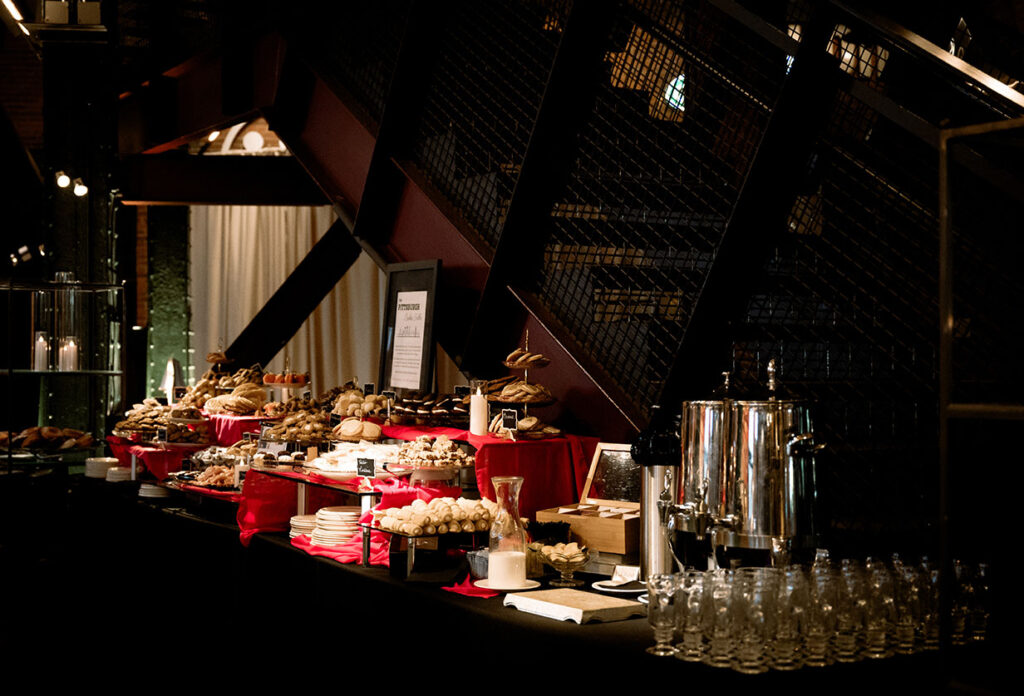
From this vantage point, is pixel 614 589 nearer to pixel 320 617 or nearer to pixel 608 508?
pixel 608 508

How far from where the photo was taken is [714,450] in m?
2.68

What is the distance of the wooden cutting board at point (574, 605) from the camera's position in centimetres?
269

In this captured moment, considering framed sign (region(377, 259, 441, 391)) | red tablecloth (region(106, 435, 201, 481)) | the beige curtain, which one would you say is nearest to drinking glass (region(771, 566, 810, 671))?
framed sign (region(377, 259, 441, 391))

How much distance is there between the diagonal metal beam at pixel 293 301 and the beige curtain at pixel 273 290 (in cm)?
Answer: 262

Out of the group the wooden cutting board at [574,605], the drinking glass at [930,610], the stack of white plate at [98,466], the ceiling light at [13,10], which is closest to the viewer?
the drinking glass at [930,610]

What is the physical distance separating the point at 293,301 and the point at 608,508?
4.22 m

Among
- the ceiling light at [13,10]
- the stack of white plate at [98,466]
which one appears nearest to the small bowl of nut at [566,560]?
the stack of white plate at [98,466]

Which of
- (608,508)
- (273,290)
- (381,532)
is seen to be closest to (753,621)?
(608,508)

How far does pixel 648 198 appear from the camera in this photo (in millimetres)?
4250

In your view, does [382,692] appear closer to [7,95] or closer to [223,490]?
[223,490]

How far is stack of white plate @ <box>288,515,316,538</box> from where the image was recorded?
411 cm

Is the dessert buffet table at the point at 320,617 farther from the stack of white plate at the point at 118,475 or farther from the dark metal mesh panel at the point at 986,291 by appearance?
the dark metal mesh panel at the point at 986,291

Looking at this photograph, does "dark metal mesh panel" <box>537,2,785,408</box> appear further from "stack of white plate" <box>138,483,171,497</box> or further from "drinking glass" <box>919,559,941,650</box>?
"stack of white plate" <box>138,483,171,497</box>

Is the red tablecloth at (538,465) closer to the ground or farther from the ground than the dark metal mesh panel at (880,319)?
closer to the ground
